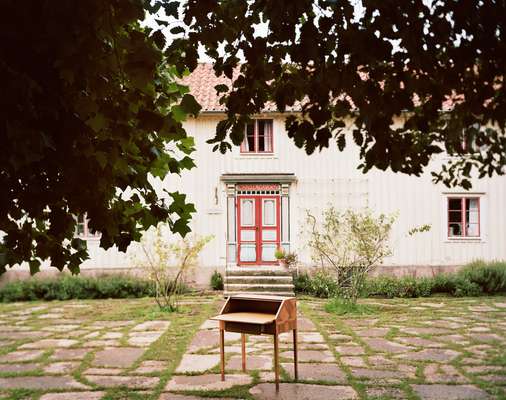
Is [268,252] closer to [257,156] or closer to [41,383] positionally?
[257,156]

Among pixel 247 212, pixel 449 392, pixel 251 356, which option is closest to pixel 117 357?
pixel 251 356

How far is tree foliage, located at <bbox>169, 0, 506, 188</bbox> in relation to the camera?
9.09 feet

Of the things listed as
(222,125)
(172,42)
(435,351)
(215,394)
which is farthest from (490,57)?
(435,351)

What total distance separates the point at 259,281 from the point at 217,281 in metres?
1.67

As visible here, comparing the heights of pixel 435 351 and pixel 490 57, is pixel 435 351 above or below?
below

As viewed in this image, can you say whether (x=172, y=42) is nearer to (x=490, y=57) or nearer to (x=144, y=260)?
(x=490, y=57)

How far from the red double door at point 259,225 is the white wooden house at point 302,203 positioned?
0.03 meters

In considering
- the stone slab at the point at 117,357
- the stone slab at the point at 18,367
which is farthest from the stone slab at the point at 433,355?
the stone slab at the point at 18,367

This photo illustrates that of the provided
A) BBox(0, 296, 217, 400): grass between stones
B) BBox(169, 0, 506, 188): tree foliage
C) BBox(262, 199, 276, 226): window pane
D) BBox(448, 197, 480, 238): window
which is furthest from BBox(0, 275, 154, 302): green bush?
BBox(169, 0, 506, 188): tree foliage

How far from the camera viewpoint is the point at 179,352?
302 inches

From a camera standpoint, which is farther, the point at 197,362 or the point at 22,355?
the point at 22,355

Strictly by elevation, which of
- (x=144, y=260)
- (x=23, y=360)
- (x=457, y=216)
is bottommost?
(x=23, y=360)

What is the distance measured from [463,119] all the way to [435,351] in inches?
218

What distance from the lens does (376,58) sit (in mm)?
2736
